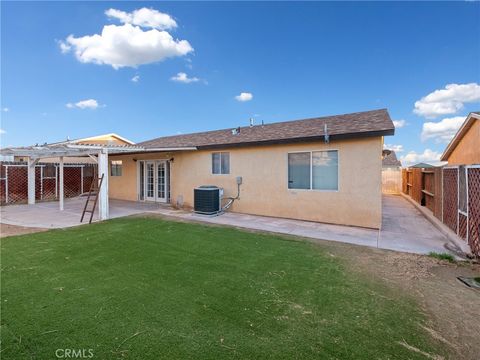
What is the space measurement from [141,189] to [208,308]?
12.2 metres

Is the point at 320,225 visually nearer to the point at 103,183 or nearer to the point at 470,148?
the point at 470,148

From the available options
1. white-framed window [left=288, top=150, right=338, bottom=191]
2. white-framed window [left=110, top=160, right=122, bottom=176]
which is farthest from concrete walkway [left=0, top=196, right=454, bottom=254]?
white-framed window [left=110, top=160, right=122, bottom=176]

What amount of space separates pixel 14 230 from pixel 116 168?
8.30m

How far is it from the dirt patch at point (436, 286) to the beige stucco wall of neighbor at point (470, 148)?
20.3 feet

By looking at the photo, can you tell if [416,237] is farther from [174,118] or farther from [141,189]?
[174,118]

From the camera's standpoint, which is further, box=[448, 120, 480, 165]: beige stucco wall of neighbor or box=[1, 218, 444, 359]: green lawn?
box=[448, 120, 480, 165]: beige stucco wall of neighbor

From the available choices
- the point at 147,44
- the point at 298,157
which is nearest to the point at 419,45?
the point at 298,157

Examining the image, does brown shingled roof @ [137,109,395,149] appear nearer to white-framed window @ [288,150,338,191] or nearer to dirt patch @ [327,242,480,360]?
white-framed window @ [288,150,338,191]

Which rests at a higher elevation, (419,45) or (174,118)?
(419,45)

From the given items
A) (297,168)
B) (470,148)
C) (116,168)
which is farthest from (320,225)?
(116,168)

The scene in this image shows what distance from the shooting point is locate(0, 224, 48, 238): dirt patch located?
6941 mm

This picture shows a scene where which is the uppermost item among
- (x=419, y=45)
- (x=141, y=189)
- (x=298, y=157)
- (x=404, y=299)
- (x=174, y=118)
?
(x=419, y=45)

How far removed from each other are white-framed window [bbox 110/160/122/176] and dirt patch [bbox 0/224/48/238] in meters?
7.39

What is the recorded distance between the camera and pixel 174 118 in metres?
18.5
